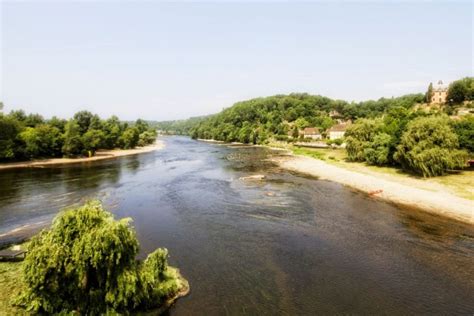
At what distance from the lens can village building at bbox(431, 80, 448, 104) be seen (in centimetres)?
14576

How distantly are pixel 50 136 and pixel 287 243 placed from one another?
289 ft

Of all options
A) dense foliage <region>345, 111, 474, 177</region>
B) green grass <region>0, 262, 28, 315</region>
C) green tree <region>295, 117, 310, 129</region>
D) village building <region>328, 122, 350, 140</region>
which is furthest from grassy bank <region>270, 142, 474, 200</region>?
green tree <region>295, 117, 310, 129</region>

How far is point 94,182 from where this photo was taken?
6053 centimetres

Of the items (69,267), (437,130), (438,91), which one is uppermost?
(438,91)

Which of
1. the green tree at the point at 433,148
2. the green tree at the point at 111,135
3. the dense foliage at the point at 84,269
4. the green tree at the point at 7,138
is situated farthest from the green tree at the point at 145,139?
the dense foliage at the point at 84,269

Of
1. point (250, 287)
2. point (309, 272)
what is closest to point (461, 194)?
point (309, 272)

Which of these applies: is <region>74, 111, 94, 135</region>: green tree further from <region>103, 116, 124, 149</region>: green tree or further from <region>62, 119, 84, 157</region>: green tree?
<region>62, 119, 84, 157</region>: green tree

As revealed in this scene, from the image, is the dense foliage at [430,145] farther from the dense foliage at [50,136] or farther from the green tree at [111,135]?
the green tree at [111,135]

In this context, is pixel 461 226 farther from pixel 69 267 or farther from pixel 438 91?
pixel 438 91

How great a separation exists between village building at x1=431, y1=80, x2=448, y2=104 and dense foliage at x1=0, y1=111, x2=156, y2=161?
145215mm

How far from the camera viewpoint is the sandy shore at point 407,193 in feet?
128

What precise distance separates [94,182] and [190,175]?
19.7 meters

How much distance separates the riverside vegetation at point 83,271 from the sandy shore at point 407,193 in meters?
36.8

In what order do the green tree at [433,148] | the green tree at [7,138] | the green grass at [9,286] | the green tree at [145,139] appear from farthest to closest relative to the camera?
the green tree at [145,139] → the green tree at [7,138] → the green tree at [433,148] → the green grass at [9,286]
